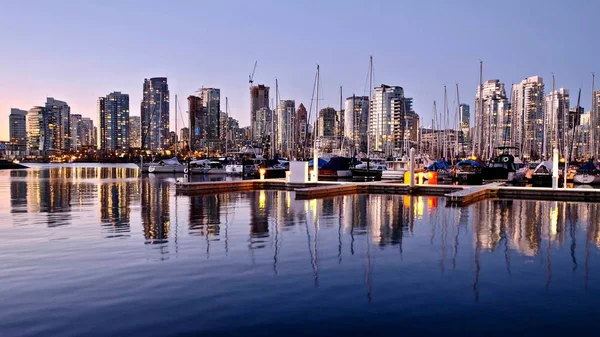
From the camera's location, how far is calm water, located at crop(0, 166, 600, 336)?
8.64 m

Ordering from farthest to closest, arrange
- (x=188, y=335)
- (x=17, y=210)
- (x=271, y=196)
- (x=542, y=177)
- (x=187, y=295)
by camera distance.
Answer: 1. (x=542, y=177)
2. (x=271, y=196)
3. (x=17, y=210)
4. (x=187, y=295)
5. (x=188, y=335)

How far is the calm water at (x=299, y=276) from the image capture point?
864 centimetres

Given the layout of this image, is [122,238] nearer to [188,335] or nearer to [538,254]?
[188,335]

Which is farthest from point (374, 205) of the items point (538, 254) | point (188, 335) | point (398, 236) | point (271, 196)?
point (188, 335)

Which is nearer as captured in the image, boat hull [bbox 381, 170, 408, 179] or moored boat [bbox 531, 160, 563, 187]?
moored boat [bbox 531, 160, 563, 187]

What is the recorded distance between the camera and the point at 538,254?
14.3m

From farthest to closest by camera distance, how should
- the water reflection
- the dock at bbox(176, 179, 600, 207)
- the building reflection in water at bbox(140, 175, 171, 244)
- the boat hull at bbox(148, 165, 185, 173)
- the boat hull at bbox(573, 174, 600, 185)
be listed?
the boat hull at bbox(148, 165, 185, 173), the boat hull at bbox(573, 174, 600, 185), the dock at bbox(176, 179, 600, 207), the building reflection in water at bbox(140, 175, 171, 244), the water reflection

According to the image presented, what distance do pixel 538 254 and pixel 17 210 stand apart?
2584cm

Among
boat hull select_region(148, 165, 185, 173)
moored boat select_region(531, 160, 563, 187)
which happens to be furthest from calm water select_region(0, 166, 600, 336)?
boat hull select_region(148, 165, 185, 173)

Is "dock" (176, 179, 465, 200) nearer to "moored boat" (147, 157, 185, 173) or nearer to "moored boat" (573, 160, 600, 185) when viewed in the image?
"moored boat" (573, 160, 600, 185)

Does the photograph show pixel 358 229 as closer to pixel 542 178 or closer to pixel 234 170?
pixel 542 178

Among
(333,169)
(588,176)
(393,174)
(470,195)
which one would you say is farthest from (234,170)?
(470,195)

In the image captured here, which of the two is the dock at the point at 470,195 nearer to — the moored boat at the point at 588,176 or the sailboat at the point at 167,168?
the moored boat at the point at 588,176

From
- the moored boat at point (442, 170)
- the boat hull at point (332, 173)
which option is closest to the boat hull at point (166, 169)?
the boat hull at point (332, 173)
